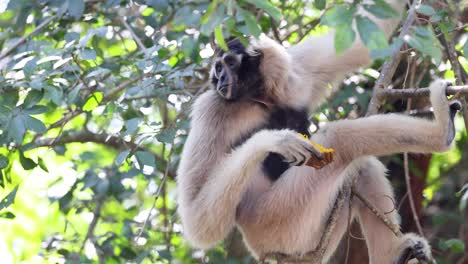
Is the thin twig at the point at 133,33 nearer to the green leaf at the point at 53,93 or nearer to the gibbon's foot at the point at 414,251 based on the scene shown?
the green leaf at the point at 53,93

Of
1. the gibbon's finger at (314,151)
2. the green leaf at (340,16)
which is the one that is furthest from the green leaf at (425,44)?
the gibbon's finger at (314,151)

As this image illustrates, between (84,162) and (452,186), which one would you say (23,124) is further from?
(452,186)

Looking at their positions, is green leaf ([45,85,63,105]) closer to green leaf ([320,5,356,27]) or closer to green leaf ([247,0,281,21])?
green leaf ([247,0,281,21])

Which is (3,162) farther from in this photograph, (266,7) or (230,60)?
(266,7)

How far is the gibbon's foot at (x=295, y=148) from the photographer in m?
4.27

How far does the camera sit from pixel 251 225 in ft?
16.7

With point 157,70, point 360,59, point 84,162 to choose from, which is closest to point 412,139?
point 360,59

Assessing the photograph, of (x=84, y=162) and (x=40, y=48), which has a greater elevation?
(x=40, y=48)

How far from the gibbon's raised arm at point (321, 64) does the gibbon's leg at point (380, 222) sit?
74 centimetres

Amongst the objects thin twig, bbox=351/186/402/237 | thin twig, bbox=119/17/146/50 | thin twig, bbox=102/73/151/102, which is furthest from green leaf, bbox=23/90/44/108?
thin twig, bbox=351/186/402/237

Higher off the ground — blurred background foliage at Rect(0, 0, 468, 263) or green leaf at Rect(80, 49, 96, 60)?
green leaf at Rect(80, 49, 96, 60)

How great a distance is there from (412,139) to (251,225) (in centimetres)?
133

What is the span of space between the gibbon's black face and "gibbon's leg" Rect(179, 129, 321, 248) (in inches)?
17.4

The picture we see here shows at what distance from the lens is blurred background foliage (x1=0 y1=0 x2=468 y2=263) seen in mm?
5277
